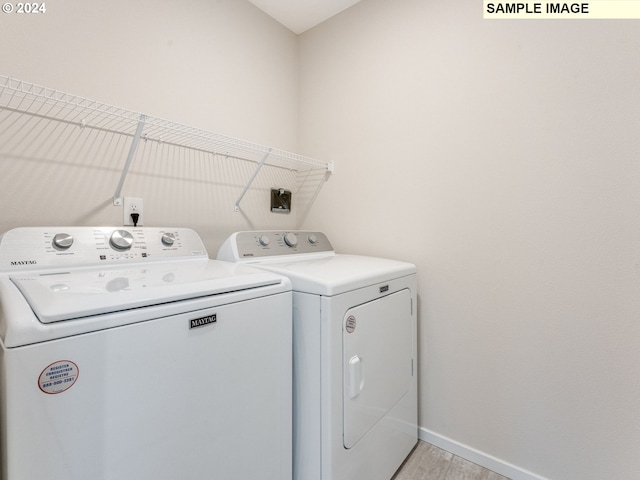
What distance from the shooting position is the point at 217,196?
1.83 meters

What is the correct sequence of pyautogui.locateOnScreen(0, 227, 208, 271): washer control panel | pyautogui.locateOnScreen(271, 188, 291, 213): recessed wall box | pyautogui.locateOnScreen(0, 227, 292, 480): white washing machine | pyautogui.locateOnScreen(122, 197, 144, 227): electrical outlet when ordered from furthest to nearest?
pyautogui.locateOnScreen(271, 188, 291, 213): recessed wall box → pyautogui.locateOnScreen(122, 197, 144, 227): electrical outlet → pyautogui.locateOnScreen(0, 227, 208, 271): washer control panel → pyautogui.locateOnScreen(0, 227, 292, 480): white washing machine

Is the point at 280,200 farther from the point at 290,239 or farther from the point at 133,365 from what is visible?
the point at 133,365

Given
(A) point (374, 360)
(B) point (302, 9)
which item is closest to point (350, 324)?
(A) point (374, 360)

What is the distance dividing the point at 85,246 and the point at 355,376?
111cm

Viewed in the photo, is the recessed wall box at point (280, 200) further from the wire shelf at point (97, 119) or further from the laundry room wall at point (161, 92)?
the wire shelf at point (97, 119)

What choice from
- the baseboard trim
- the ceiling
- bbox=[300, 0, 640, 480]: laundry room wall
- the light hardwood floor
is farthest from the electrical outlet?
the baseboard trim

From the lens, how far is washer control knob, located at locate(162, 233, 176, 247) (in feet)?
4.43

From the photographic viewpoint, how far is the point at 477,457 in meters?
1.50

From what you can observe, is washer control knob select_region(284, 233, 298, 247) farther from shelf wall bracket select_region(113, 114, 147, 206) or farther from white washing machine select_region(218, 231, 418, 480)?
shelf wall bracket select_region(113, 114, 147, 206)

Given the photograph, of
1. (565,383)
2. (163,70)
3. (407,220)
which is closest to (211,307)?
(407,220)

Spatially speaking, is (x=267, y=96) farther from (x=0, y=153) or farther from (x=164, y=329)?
(x=164, y=329)

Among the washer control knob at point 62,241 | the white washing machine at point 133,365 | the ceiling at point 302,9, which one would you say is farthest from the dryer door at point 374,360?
the ceiling at point 302,9

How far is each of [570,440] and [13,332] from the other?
6.15ft

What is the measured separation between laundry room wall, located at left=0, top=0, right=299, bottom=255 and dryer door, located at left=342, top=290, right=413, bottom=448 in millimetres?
1042
